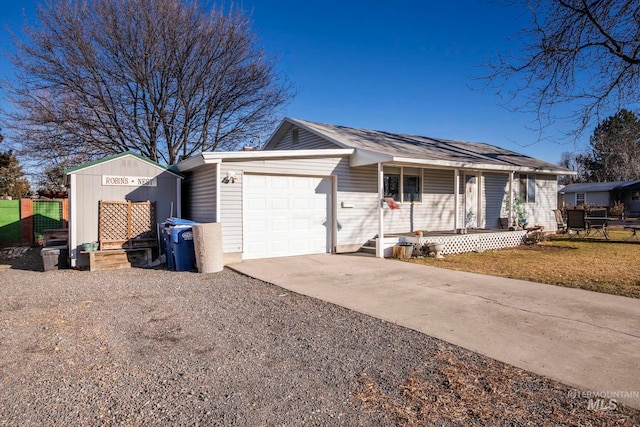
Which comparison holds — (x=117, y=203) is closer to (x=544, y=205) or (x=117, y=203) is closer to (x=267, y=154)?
(x=267, y=154)

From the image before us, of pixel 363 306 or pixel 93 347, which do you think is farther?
pixel 363 306

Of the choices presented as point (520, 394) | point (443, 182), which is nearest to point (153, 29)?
point (443, 182)

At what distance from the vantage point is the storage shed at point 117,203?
29.7 feet

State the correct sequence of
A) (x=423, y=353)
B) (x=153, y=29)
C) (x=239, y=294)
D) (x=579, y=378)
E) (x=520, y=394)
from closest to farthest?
(x=520, y=394), (x=579, y=378), (x=423, y=353), (x=239, y=294), (x=153, y=29)

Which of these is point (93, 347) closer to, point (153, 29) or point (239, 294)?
point (239, 294)

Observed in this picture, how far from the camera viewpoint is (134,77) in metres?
15.4

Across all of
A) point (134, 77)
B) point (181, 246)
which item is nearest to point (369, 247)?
point (181, 246)

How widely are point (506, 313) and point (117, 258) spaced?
27.6ft

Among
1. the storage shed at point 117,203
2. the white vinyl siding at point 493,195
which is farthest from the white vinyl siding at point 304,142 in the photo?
the white vinyl siding at point 493,195

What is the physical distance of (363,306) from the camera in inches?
217

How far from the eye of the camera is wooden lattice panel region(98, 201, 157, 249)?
927 centimetres

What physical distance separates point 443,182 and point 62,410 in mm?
12735

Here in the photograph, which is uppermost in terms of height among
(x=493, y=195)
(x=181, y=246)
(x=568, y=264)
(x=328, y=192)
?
(x=493, y=195)

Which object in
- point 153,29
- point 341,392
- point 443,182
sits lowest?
point 341,392
